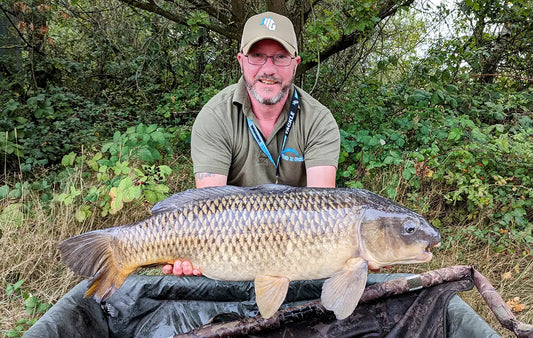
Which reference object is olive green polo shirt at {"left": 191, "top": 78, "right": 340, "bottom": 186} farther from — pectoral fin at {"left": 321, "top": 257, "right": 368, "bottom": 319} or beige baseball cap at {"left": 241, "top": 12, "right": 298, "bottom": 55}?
pectoral fin at {"left": 321, "top": 257, "right": 368, "bottom": 319}

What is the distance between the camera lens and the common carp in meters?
1.19

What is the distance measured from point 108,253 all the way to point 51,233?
1.18 meters

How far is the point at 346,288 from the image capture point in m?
1.17

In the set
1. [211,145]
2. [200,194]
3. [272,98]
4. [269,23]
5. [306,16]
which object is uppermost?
[306,16]

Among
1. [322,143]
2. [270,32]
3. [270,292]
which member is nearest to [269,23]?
[270,32]

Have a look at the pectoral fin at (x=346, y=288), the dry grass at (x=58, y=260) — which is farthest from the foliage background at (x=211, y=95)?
the pectoral fin at (x=346, y=288)

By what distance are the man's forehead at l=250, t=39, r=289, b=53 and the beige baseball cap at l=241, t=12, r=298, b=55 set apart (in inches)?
1.4

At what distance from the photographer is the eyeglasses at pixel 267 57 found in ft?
6.00

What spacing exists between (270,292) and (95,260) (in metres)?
0.57

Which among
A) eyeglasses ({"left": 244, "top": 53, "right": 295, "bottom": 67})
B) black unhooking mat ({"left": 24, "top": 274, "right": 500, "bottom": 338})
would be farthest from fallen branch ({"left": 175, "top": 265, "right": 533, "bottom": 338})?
eyeglasses ({"left": 244, "top": 53, "right": 295, "bottom": 67})

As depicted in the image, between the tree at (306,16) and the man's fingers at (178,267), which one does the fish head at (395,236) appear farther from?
the tree at (306,16)

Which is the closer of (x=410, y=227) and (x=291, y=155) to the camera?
(x=410, y=227)

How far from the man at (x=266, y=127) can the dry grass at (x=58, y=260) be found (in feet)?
2.84

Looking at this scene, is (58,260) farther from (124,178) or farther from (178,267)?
(178,267)
